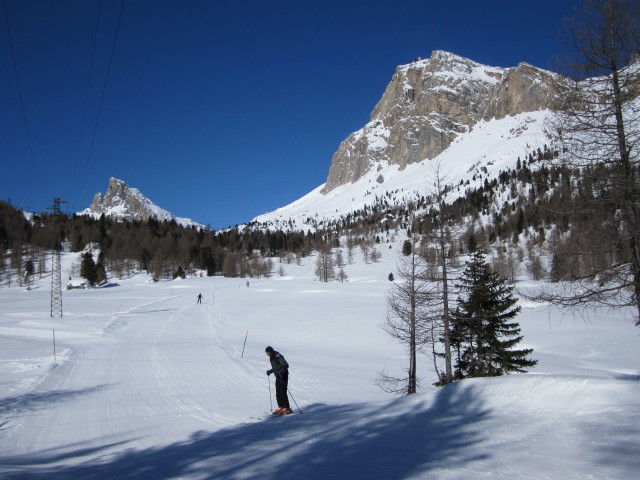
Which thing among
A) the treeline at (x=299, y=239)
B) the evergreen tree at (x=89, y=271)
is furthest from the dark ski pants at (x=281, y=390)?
the evergreen tree at (x=89, y=271)

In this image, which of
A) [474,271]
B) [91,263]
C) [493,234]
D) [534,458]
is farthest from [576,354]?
[493,234]

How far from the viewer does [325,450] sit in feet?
19.1

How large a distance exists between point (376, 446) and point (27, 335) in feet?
80.9

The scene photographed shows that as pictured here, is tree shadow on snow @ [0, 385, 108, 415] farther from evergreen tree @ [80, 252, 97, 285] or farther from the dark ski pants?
evergreen tree @ [80, 252, 97, 285]

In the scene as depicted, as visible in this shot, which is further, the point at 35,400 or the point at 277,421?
the point at 35,400

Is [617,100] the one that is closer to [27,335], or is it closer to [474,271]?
[474,271]

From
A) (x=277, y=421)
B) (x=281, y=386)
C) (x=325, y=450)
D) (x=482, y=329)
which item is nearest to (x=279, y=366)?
(x=281, y=386)

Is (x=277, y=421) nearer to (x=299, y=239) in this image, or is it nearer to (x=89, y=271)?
(x=89, y=271)

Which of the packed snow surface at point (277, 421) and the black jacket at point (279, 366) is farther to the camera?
the black jacket at point (279, 366)

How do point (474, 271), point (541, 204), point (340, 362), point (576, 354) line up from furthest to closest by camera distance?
1. point (576, 354)
2. point (340, 362)
3. point (474, 271)
4. point (541, 204)

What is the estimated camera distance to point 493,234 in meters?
124

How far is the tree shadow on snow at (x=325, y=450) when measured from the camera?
5.01 metres

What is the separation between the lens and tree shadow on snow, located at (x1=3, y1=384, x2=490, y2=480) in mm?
5012

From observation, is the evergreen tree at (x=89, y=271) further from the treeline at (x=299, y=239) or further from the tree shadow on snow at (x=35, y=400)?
the tree shadow on snow at (x=35, y=400)
